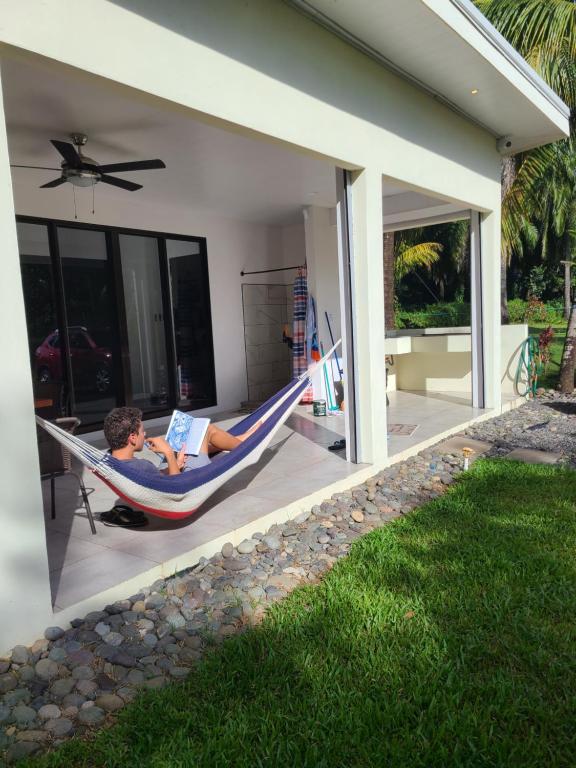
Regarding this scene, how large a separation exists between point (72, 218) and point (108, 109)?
209 centimetres

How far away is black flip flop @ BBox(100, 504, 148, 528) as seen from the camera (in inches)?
132

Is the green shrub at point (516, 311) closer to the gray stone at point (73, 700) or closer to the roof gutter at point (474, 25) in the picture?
the roof gutter at point (474, 25)

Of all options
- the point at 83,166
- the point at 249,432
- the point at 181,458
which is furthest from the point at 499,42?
the point at 181,458

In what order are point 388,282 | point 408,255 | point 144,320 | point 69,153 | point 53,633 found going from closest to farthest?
point 53,633 → point 69,153 → point 144,320 → point 388,282 → point 408,255

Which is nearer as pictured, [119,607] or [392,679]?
[392,679]

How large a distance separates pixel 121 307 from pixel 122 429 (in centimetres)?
332

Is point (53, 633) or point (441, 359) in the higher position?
point (441, 359)

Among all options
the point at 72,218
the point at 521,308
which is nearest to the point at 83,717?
the point at 72,218

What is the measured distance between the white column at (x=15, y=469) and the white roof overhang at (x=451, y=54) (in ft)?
7.54

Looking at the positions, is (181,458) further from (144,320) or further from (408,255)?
(408,255)

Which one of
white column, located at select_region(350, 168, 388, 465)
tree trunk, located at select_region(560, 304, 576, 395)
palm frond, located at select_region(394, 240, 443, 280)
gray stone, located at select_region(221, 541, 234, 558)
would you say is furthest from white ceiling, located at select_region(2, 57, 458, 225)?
palm frond, located at select_region(394, 240, 443, 280)

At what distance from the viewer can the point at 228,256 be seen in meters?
7.45

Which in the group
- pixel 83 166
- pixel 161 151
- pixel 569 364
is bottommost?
pixel 569 364

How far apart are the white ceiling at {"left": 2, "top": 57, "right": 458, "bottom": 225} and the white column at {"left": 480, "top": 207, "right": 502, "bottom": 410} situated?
69cm
